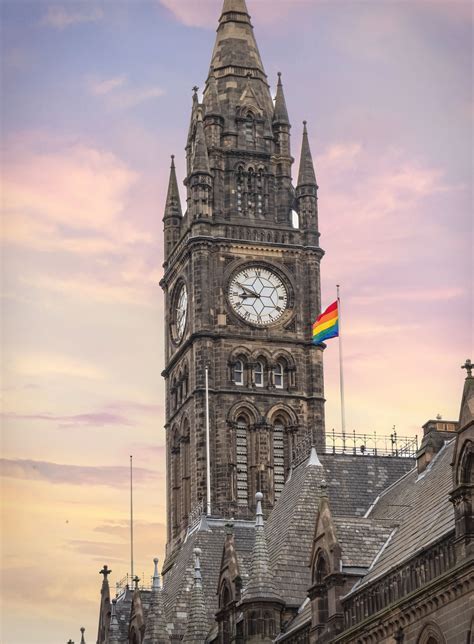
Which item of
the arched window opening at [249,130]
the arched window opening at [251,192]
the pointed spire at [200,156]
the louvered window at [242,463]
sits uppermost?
the arched window opening at [249,130]

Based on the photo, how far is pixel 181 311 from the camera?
120188 mm

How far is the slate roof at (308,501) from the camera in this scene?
75.7 metres

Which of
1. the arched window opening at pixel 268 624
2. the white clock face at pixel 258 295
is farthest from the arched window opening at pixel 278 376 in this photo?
the arched window opening at pixel 268 624

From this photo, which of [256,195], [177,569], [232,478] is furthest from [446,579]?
[256,195]

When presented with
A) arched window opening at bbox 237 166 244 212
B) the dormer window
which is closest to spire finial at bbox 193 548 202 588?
the dormer window

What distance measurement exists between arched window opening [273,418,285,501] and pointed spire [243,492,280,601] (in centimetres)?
3696

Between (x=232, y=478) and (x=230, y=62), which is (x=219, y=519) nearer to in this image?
(x=232, y=478)

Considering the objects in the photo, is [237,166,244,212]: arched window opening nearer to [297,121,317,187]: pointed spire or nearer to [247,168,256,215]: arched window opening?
[247,168,256,215]: arched window opening

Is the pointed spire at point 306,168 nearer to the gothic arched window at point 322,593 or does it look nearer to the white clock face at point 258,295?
the white clock face at point 258,295

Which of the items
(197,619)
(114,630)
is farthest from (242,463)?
(197,619)

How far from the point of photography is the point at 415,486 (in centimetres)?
7719

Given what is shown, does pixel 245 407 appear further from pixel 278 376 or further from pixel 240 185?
pixel 240 185

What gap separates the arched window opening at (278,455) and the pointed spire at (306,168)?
17633mm

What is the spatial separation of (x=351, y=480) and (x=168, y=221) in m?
44.7
